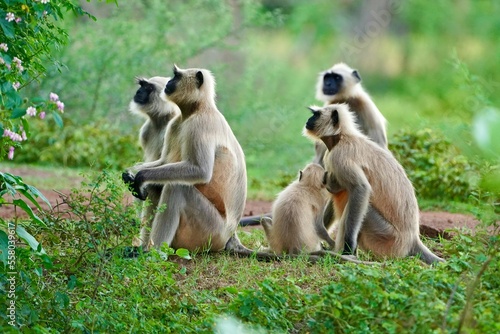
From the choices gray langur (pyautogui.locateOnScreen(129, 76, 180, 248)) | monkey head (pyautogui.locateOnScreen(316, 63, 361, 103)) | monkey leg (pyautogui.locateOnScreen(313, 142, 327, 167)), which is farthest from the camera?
monkey head (pyautogui.locateOnScreen(316, 63, 361, 103))

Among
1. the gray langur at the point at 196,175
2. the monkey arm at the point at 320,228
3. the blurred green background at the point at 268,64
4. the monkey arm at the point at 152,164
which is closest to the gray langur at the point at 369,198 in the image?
the monkey arm at the point at 320,228

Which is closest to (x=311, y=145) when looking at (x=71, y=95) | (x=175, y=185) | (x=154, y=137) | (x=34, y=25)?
(x=71, y=95)

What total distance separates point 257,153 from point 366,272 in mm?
8848

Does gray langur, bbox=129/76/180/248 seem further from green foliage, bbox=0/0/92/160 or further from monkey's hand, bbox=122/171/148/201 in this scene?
green foliage, bbox=0/0/92/160

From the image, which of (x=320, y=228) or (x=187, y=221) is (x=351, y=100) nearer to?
(x=320, y=228)

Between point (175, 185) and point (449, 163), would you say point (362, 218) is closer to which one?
point (175, 185)

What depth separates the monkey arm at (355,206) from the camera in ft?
17.6

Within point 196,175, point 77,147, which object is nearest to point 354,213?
point 196,175

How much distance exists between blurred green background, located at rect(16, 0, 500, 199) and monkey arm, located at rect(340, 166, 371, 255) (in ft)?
4.73

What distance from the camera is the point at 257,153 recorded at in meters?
12.8

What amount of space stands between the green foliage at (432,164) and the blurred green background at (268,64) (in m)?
0.24

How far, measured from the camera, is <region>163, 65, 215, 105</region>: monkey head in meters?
5.70

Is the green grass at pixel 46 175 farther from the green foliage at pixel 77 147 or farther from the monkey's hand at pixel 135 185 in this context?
the monkey's hand at pixel 135 185

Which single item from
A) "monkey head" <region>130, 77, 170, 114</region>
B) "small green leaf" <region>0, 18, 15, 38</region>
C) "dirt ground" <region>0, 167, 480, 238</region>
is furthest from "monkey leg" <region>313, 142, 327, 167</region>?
"small green leaf" <region>0, 18, 15, 38</region>
